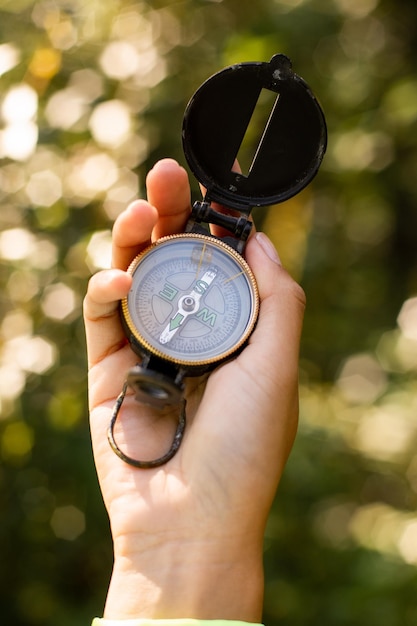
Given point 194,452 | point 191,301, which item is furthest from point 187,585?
point 191,301

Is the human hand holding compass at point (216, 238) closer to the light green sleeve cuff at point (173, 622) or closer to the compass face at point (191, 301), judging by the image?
the compass face at point (191, 301)

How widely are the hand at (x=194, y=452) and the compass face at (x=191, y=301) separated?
0.04 meters

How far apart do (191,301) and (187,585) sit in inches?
24.5

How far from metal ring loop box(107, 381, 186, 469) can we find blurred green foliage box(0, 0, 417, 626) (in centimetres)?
43

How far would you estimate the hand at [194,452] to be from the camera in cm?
157

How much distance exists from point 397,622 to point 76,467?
94 cm

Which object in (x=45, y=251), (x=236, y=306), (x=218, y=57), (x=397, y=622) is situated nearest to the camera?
(x=236, y=306)

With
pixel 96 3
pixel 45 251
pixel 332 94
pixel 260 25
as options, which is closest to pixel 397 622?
pixel 45 251

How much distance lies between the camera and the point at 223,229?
6.41ft

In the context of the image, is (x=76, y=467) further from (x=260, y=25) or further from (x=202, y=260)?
(x=260, y=25)

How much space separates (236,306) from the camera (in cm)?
185

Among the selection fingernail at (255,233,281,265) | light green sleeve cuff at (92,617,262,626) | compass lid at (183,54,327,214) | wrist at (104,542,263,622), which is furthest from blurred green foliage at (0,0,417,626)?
light green sleeve cuff at (92,617,262,626)

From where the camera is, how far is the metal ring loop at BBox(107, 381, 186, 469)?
1.68 metres

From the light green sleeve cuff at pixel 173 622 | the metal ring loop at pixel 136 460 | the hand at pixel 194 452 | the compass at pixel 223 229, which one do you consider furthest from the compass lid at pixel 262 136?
the light green sleeve cuff at pixel 173 622
